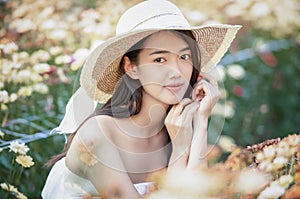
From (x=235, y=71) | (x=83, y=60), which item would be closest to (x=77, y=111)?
(x=83, y=60)

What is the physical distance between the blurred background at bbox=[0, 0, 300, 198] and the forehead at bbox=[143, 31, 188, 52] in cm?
50

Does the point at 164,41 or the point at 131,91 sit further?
the point at 131,91

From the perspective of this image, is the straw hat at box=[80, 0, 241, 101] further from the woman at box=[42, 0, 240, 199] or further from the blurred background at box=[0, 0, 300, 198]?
the blurred background at box=[0, 0, 300, 198]

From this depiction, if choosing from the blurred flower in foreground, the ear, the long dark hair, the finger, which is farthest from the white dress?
the blurred flower in foreground

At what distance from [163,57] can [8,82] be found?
1.20m

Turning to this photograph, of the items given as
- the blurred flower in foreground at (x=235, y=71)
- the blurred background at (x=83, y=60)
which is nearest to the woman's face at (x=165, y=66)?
the blurred background at (x=83, y=60)

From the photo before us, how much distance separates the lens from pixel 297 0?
503cm

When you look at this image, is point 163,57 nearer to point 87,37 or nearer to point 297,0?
point 87,37

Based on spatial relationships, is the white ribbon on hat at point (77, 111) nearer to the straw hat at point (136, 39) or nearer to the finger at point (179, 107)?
the straw hat at point (136, 39)

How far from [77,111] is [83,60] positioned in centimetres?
81

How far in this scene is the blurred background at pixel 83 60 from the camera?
10.6ft

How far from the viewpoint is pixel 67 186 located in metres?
2.43

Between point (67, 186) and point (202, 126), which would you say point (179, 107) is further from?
point (67, 186)

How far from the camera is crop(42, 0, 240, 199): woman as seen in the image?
7.97 ft
